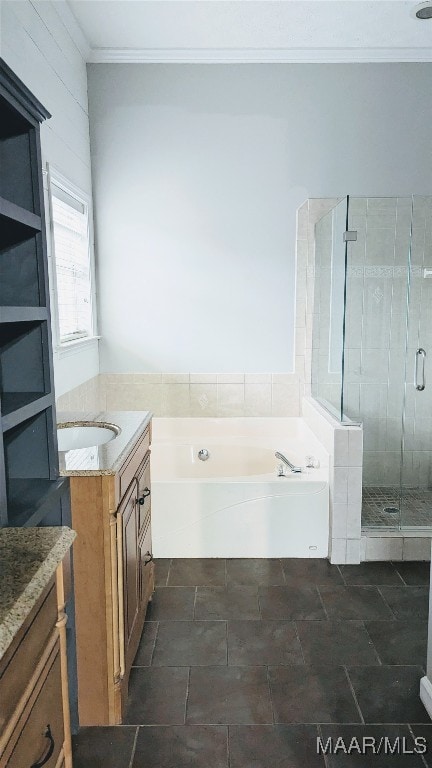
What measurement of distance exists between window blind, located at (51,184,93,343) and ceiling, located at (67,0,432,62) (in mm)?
1044

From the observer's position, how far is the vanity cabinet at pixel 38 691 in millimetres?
985

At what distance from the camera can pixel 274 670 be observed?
2221 millimetres

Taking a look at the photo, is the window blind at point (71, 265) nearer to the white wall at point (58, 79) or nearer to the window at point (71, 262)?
the window at point (71, 262)

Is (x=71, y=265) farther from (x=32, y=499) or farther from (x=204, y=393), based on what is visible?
(x=32, y=499)

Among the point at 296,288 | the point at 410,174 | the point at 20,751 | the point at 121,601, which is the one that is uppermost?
the point at 410,174

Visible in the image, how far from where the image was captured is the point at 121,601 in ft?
6.27

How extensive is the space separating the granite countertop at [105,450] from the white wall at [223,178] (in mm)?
1537

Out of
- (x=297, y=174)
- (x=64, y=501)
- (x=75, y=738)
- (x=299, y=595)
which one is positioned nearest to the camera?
(x=64, y=501)

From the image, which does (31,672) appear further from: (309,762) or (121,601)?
(309,762)

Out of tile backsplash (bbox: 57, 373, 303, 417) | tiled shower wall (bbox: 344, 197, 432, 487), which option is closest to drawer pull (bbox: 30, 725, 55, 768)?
tiled shower wall (bbox: 344, 197, 432, 487)

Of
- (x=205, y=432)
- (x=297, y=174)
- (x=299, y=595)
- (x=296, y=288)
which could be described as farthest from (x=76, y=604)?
(x=297, y=174)

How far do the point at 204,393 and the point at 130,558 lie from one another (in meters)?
2.11

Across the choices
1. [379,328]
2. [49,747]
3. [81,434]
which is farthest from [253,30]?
[49,747]

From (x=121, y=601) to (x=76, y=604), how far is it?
0.15m
